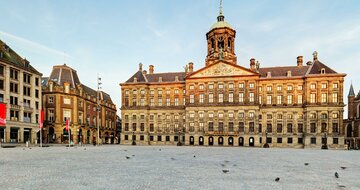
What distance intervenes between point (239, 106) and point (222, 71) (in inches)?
385

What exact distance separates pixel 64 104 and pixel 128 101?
16.5 meters

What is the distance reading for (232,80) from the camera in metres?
57.7

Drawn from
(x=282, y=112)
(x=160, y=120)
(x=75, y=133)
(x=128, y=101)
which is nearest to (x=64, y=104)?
(x=75, y=133)

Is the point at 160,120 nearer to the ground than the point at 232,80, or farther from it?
nearer to the ground

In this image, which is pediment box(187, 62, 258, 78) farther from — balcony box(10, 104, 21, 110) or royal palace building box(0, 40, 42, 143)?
balcony box(10, 104, 21, 110)

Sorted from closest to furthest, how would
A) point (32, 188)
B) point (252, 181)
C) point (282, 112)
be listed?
point (32, 188)
point (252, 181)
point (282, 112)

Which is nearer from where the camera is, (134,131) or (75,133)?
(75,133)

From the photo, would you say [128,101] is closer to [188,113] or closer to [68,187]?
[188,113]

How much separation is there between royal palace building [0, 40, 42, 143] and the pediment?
37761 millimetres

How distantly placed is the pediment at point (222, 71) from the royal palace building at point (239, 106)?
0.19 metres

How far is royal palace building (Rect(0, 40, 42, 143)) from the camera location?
45.1 meters

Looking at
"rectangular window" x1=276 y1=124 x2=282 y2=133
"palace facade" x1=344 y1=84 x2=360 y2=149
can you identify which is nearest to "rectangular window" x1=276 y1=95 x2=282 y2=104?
"rectangular window" x1=276 y1=124 x2=282 y2=133

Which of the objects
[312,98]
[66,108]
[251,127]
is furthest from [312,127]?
[66,108]

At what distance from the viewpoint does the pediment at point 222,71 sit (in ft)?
187
